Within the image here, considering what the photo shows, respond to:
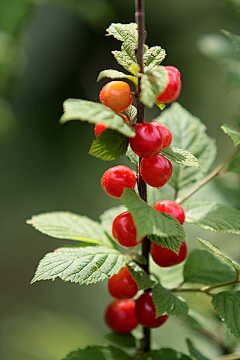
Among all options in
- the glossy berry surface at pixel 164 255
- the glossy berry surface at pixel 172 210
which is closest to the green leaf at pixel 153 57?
the glossy berry surface at pixel 172 210

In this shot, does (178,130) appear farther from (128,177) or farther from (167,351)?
(167,351)

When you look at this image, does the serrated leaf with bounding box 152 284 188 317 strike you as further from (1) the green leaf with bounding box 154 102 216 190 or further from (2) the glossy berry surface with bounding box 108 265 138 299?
(1) the green leaf with bounding box 154 102 216 190

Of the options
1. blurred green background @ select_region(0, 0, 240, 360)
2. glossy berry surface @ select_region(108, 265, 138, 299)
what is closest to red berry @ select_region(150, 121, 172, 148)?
glossy berry surface @ select_region(108, 265, 138, 299)

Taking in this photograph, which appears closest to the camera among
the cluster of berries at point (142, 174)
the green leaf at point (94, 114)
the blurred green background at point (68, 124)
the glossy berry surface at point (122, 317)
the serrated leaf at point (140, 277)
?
the green leaf at point (94, 114)

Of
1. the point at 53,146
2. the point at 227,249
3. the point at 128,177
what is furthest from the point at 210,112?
the point at 128,177

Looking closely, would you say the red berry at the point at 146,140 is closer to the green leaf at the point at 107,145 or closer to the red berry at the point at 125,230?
the green leaf at the point at 107,145

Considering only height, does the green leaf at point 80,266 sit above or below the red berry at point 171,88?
below

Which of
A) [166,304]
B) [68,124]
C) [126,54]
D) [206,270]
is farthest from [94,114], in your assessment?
[68,124]
